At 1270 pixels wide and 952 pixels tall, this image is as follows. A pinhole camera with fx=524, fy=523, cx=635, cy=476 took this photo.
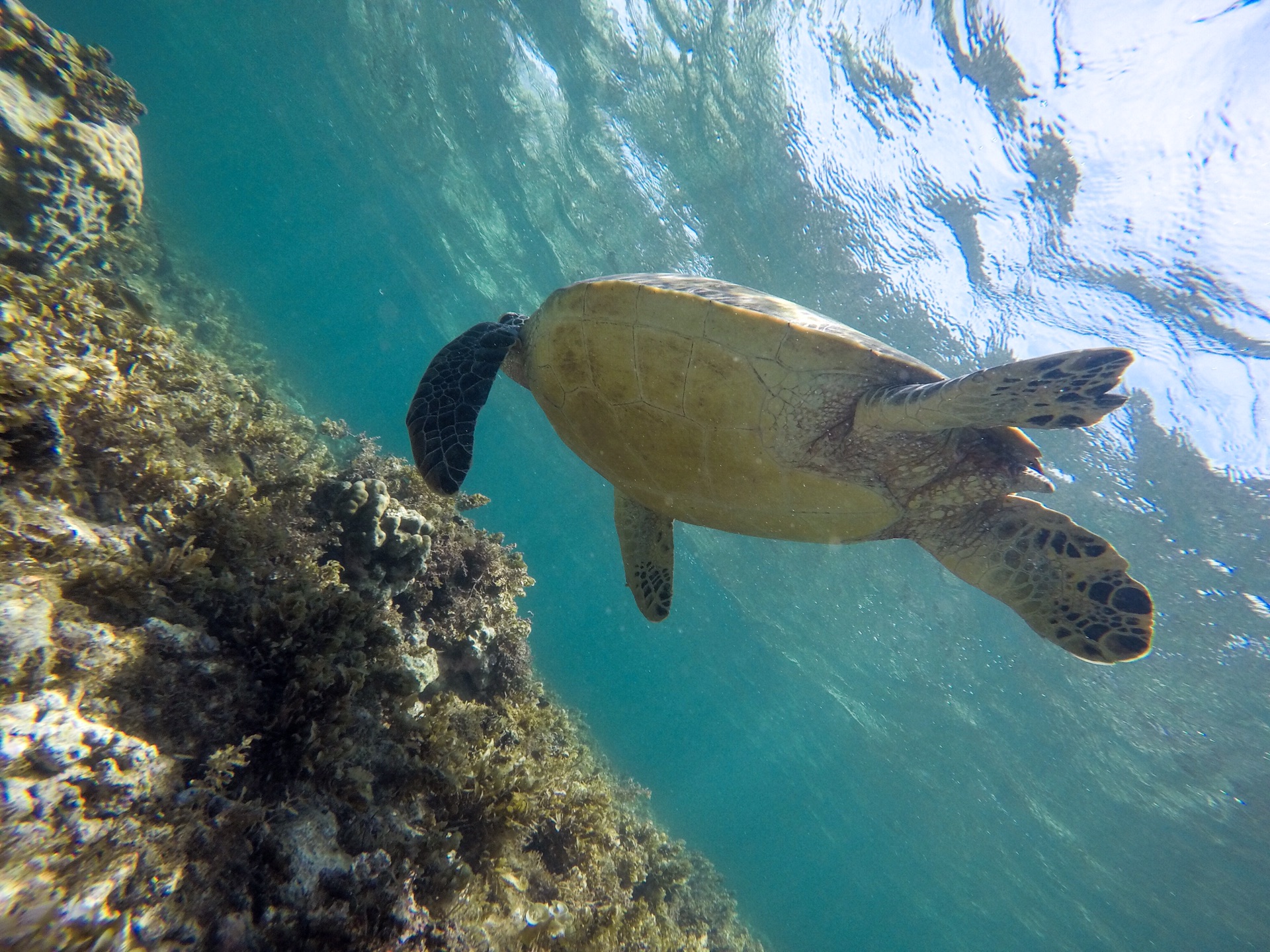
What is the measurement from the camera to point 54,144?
5.43 metres

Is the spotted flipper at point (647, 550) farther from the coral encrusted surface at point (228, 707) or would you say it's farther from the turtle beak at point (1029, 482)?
the turtle beak at point (1029, 482)

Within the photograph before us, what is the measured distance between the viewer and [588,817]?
404 centimetres

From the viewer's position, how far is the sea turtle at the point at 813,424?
3750mm

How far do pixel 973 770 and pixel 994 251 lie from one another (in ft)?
78.5

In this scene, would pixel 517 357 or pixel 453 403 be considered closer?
pixel 453 403

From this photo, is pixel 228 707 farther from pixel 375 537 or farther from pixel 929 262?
pixel 929 262

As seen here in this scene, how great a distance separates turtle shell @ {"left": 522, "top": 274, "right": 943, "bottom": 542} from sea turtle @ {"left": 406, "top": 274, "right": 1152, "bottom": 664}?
14mm

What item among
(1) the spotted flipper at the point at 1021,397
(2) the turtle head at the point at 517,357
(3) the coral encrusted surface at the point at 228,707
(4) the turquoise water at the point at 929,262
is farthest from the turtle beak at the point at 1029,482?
(4) the turquoise water at the point at 929,262

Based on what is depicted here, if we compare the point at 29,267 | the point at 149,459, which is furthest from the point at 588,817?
the point at 29,267

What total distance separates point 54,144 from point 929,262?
48.1ft

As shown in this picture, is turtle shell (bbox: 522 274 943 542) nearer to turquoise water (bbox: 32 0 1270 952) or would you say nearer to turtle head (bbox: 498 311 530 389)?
turtle head (bbox: 498 311 530 389)

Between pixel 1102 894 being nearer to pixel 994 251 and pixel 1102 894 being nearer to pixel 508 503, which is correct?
pixel 994 251

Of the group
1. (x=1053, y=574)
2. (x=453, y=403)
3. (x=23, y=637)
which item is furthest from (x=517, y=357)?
(x=1053, y=574)

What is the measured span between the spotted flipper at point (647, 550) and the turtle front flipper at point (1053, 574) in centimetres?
283
